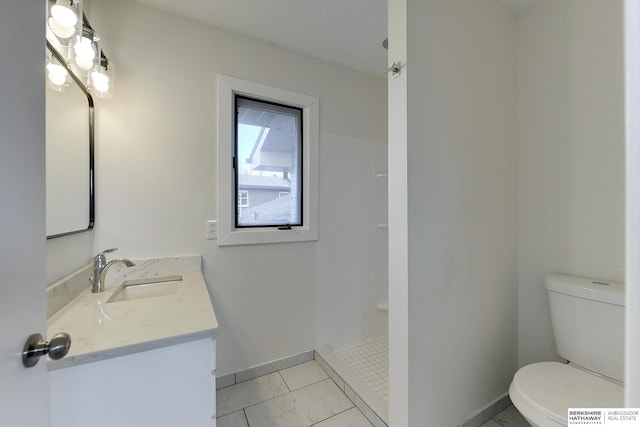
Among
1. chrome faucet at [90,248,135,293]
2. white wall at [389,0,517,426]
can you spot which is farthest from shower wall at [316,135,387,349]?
chrome faucet at [90,248,135,293]

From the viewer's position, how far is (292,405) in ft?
5.03

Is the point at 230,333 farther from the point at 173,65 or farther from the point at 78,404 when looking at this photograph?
the point at 173,65

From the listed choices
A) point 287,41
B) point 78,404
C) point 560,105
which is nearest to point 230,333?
point 78,404

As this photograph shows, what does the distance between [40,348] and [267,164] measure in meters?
1.54

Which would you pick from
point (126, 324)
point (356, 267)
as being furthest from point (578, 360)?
point (126, 324)

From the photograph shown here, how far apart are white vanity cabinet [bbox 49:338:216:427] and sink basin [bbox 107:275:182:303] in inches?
22.9

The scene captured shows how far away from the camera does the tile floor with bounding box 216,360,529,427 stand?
1409 millimetres

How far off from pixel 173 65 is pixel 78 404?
1705 mm

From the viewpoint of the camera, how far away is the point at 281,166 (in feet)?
6.47

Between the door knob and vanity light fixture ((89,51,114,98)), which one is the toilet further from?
vanity light fixture ((89,51,114,98))

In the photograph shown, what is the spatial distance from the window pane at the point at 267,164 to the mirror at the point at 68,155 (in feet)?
2.58

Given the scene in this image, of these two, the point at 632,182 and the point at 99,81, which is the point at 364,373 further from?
the point at 99,81

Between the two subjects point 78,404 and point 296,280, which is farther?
point 296,280

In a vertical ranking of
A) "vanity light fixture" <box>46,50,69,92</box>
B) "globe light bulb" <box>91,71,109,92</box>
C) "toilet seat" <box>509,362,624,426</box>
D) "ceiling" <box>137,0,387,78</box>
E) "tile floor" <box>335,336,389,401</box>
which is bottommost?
"tile floor" <box>335,336,389,401</box>
